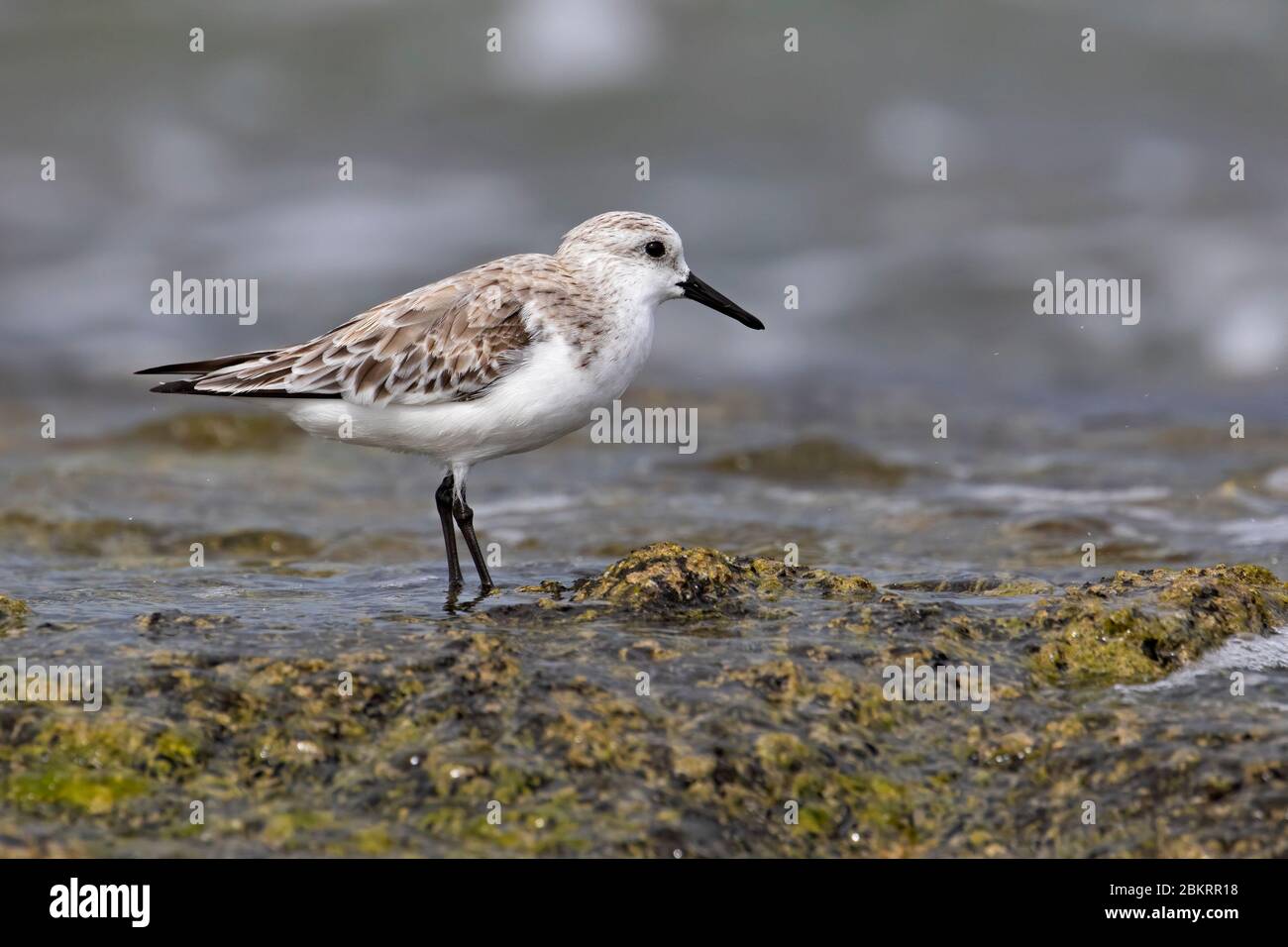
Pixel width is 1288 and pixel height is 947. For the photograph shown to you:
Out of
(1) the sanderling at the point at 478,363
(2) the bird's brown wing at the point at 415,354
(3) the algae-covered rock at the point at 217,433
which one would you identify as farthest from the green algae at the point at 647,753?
(3) the algae-covered rock at the point at 217,433

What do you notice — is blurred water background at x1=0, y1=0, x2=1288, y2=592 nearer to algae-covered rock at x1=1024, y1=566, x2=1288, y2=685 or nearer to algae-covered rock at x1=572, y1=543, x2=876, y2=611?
algae-covered rock at x1=572, y1=543, x2=876, y2=611

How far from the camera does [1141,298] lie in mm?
18438

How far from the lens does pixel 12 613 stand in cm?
606

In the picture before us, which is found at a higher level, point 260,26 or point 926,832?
point 260,26

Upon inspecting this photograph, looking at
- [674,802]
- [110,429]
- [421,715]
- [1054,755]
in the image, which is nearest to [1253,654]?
[1054,755]

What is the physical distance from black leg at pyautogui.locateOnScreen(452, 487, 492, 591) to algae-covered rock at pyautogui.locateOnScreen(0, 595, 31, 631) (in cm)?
215

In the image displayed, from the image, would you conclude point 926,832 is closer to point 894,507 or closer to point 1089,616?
point 1089,616

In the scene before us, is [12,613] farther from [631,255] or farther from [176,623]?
[631,255]

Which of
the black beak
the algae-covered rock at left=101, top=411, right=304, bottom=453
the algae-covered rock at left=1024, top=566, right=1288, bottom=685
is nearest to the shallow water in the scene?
the algae-covered rock at left=1024, top=566, right=1288, bottom=685

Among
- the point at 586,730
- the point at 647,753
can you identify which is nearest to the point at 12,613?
the point at 586,730

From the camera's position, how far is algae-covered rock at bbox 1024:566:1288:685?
18.6 ft

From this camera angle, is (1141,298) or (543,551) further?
(1141,298)

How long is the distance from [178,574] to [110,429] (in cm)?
707

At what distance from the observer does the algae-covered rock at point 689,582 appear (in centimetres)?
638
